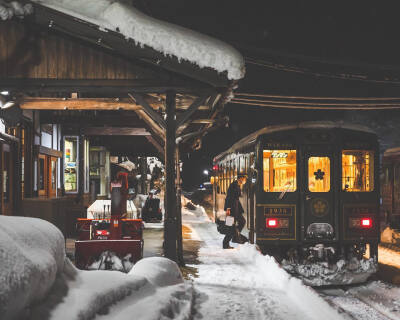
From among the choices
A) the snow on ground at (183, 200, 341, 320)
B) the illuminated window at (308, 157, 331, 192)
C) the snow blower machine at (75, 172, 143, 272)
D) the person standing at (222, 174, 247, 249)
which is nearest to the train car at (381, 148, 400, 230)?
the person standing at (222, 174, 247, 249)

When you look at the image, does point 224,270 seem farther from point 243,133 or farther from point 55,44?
point 243,133

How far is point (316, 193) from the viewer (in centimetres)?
988

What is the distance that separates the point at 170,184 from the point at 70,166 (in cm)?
1029

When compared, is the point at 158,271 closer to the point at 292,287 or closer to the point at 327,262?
the point at 292,287

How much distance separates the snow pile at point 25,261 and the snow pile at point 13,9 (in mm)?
4960

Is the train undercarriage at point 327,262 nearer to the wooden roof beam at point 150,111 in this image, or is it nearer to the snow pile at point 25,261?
the wooden roof beam at point 150,111

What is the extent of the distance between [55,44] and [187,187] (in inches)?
3971

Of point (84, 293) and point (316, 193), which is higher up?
point (316, 193)

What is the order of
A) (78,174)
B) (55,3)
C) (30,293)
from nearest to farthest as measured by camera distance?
1. (30,293)
2. (55,3)
3. (78,174)

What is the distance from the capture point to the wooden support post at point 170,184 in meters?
8.47

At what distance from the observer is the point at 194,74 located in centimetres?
812

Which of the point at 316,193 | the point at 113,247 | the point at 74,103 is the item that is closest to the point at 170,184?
the point at 113,247

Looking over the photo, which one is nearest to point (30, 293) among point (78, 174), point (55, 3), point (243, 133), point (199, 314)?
point (199, 314)

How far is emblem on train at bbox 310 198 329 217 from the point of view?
32.2 ft
